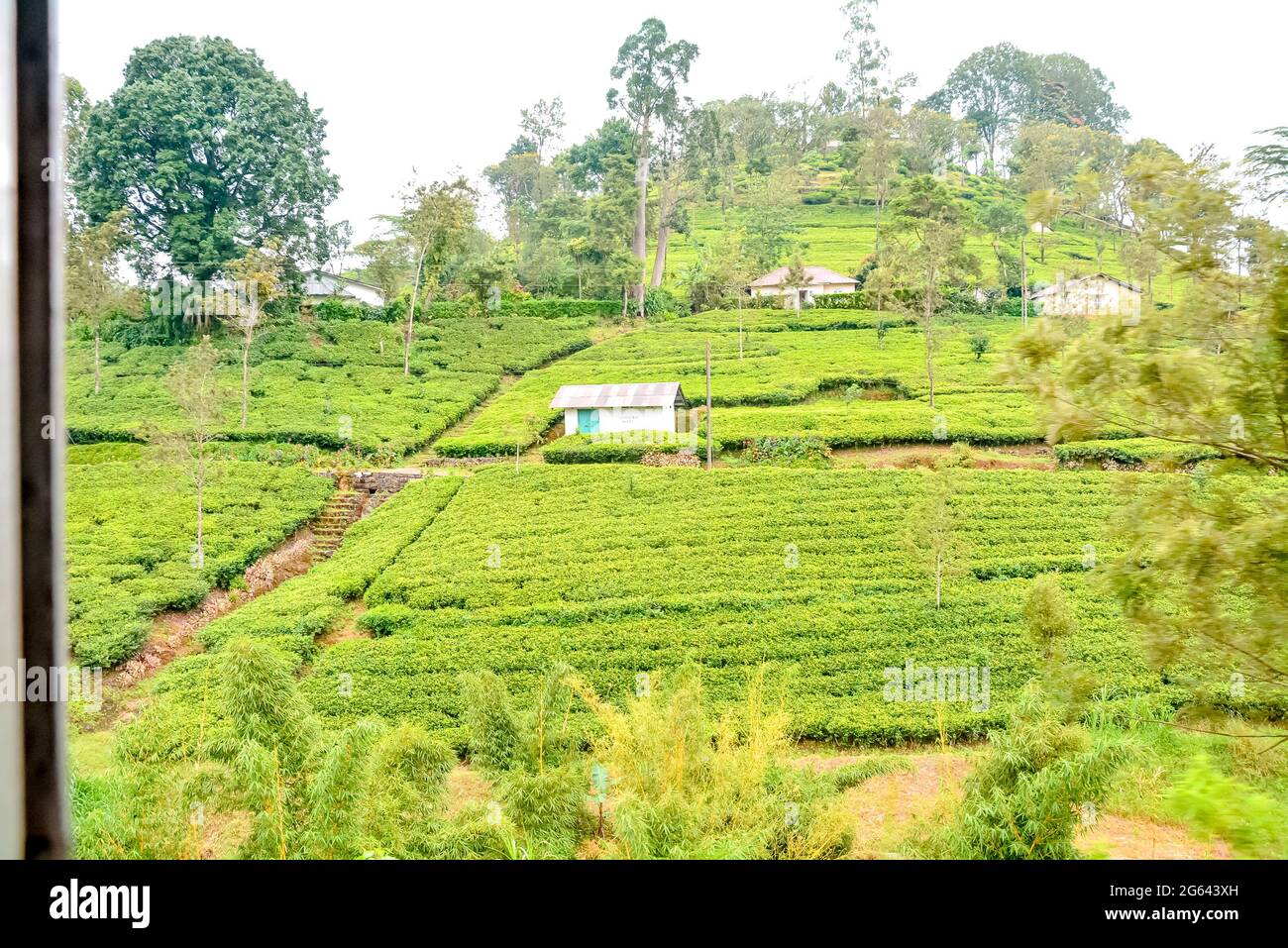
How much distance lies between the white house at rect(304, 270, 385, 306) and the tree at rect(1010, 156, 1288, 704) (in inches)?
295

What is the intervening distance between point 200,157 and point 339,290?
1752mm

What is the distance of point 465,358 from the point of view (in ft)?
27.1

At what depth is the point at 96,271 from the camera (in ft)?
22.6

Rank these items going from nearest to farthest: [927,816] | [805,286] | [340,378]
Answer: [927,816], [340,378], [805,286]

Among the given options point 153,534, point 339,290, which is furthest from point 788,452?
point 153,534

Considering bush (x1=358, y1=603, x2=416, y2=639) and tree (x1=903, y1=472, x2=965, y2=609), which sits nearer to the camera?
bush (x1=358, y1=603, x2=416, y2=639)

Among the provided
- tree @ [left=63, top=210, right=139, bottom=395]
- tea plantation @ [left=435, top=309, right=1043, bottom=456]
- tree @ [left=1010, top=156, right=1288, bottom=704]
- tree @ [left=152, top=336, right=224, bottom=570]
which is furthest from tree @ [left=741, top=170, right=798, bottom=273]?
tree @ [left=1010, top=156, right=1288, bottom=704]

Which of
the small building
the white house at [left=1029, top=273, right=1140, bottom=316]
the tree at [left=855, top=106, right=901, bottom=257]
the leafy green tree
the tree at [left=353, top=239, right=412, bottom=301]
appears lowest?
the leafy green tree

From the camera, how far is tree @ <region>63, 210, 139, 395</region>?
6.55 m

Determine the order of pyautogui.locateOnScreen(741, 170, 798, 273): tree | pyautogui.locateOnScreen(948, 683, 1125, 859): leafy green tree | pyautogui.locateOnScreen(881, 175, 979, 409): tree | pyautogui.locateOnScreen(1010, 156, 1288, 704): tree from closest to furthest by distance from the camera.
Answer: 1. pyautogui.locateOnScreen(1010, 156, 1288, 704): tree
2. pyautogui.locateOnScreen(948, 683, 1125, 859): leafy green tree
3. pyautogui.locateOnScreen(881, 175, 979, 409): tree
4. pyautogui.locateOnScreen(741, 170, 798, 273): tree

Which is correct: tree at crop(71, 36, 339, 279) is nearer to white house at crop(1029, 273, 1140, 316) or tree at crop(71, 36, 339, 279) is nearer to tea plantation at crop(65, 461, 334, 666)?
tea plantation at crop(65, 461, 334, 666)

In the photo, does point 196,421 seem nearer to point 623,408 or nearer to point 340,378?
point 340,378

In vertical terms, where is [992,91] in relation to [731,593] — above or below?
above

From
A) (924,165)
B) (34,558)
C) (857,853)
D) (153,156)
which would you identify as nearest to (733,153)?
(924,165)
